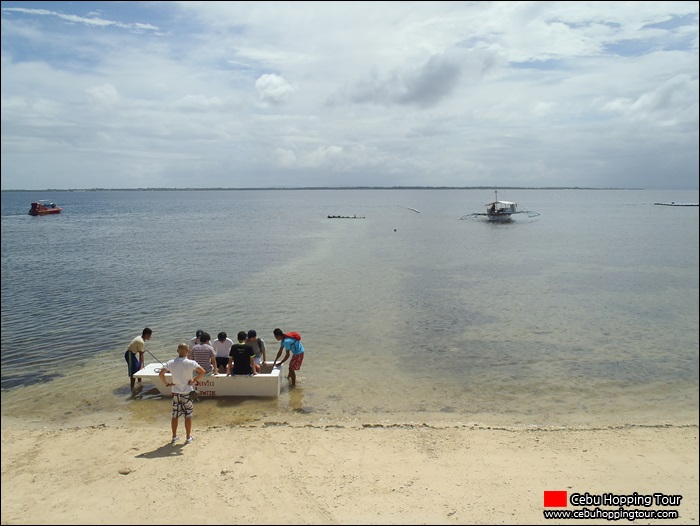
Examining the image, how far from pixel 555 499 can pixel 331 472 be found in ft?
12.4

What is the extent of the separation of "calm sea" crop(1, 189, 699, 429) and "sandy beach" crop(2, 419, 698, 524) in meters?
1.24

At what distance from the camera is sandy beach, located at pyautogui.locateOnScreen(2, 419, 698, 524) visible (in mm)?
7480

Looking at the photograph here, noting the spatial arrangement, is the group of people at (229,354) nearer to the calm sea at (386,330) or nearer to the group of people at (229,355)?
the group of people at (229,355)

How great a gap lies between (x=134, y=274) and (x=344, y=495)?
100 feet

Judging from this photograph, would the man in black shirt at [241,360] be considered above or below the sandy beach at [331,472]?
above

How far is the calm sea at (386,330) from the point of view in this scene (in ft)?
42.3

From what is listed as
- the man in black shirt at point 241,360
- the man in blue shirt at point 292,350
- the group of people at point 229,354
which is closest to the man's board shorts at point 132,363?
the group of people at point 229,354

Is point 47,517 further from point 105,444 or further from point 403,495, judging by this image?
point 403,495

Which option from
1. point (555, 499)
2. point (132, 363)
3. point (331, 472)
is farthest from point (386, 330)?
point (555, 499)

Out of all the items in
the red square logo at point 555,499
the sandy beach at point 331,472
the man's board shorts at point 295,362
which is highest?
the man's board shorts at point 295,362

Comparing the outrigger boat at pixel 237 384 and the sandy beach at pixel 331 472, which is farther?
the outrigger boat at pixel 237 384

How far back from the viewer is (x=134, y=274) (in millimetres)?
34500

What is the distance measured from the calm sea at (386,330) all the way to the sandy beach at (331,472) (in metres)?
1.24

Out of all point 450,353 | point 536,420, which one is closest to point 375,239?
point 450,353
